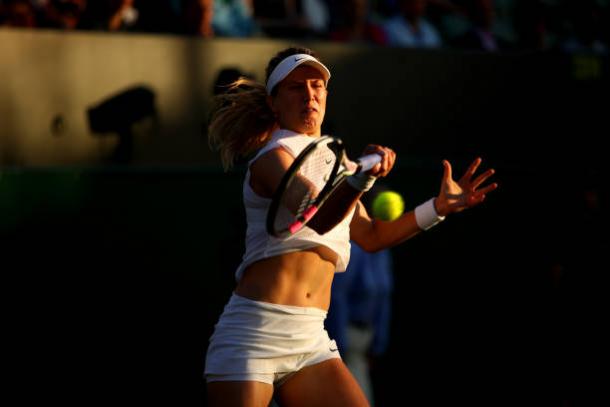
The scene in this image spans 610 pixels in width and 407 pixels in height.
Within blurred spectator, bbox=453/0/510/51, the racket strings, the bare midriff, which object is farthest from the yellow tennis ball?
blurred spectator, bbox=453/0/510/51

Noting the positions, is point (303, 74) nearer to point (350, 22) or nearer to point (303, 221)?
point (303, 221)

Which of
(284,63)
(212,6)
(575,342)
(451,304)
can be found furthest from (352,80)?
(284,63)

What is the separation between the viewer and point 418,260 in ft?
25.3

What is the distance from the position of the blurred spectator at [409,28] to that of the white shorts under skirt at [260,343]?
4.78 m

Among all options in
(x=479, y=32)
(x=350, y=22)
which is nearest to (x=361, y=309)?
(x=350, y=22)

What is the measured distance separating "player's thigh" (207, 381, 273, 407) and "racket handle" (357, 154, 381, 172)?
0.89 metres

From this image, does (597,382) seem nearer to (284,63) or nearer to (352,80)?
(352,80)

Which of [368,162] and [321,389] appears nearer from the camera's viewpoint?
[368,162]

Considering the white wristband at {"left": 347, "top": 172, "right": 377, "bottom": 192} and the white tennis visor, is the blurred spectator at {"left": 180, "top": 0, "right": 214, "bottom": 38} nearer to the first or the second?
the white tennis visor

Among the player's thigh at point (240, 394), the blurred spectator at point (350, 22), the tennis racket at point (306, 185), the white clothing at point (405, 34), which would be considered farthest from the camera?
the white clothing at point (405, 34)

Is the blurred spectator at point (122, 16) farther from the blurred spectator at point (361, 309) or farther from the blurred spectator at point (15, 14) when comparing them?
the blurred spectator at point (361, 309)

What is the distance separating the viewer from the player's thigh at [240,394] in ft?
13.0

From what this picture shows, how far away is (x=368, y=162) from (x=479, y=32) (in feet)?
18.0

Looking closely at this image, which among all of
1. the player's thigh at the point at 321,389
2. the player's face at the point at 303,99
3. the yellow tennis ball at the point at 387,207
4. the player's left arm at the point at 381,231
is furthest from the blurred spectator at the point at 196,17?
the player's thigh at the point at 321,389
